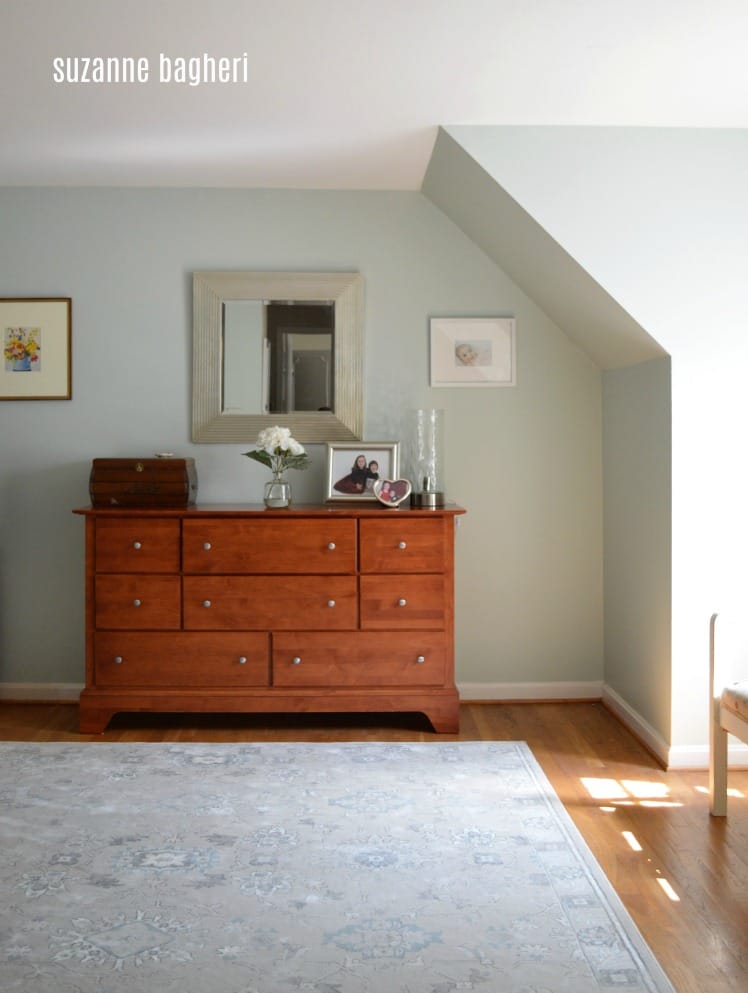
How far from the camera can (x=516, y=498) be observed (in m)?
4.41

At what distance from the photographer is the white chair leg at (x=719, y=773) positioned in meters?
3.00

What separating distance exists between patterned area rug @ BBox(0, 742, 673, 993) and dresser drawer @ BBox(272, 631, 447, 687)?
355 millimetres

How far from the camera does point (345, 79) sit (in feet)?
9.95

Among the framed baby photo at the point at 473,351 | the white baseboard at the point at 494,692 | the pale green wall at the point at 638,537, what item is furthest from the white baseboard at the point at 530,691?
the framed baby photo at the point at 473,351

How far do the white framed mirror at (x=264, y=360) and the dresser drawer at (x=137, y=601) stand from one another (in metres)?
0.76

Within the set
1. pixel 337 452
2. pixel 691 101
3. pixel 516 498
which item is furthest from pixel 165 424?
pixel 691 101

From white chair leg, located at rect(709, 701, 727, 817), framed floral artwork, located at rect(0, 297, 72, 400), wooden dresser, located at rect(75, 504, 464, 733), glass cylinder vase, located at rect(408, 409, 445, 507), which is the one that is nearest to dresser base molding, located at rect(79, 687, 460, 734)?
wooden dresser, located at rect(75, 504, 464, 733)

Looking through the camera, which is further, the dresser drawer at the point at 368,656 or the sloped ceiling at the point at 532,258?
the dresser drawer at the point at 368,656

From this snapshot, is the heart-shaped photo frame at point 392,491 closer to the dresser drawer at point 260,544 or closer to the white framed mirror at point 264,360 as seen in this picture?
the dresser drawer at point 260,544

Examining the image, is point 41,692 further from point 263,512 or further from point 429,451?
point 429,451

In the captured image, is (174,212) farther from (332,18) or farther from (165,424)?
(332,18)

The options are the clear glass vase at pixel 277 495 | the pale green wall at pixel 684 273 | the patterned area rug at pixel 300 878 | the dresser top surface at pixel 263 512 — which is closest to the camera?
the patterned area rug at pixel 300 878

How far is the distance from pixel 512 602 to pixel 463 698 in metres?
0.49

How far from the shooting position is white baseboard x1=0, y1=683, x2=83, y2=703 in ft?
14.4
